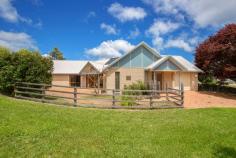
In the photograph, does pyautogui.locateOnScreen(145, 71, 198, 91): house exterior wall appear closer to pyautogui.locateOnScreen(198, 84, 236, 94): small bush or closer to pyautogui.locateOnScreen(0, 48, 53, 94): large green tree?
pyautogui.locateOnScreen(198, 84, 236, 94): small bush

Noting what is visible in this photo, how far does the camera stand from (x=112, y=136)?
7.34 m

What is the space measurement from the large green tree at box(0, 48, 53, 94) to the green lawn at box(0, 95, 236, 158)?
7.09 m

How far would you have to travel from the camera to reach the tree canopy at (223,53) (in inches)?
861

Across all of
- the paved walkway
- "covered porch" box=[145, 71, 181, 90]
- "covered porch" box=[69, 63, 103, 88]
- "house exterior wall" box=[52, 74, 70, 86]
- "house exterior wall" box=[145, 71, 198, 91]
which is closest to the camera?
the paved walkway

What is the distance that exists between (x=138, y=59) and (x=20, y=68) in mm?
12682

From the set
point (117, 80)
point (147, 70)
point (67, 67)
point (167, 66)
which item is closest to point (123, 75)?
point (117, 80)

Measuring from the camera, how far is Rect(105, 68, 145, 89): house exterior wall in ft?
82.1

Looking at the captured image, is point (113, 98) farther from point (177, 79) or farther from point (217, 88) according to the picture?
point (217, 88)

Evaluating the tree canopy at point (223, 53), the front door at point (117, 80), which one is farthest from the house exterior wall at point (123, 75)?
the tree canopy at point (223, 53)

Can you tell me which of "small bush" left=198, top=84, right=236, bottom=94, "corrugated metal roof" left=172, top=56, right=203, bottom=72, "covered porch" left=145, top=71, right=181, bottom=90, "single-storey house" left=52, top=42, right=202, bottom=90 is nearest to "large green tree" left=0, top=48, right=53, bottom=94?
"single-storey house" left=52, top=42, right=202, bottom=90

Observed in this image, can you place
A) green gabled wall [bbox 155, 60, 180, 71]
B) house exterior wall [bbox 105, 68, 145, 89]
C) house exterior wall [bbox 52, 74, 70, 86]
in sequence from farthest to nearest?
house exterior wall [bbox 52, 74, 70, 86] < house exterior wall [bbox 105, 68, 145, 89] < green gabled wall [bbox 155, 60, 180, 71]

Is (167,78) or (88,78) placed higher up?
(88,78)

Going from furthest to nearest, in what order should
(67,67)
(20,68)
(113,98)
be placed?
(67,67)
(20,68)
(113,98)

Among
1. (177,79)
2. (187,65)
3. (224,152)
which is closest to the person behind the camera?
(224,152)
